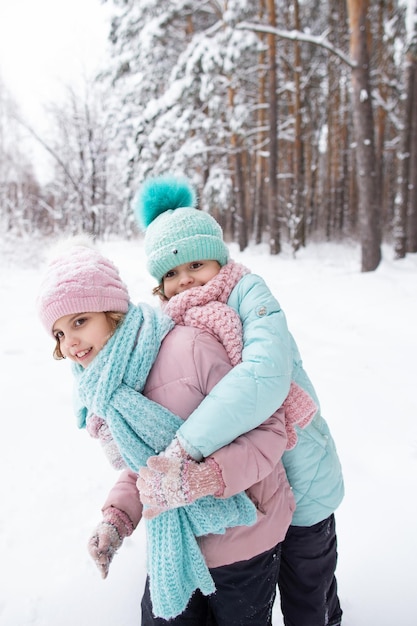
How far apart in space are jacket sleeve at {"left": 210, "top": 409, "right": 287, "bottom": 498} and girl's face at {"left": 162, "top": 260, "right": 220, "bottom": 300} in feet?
2.00

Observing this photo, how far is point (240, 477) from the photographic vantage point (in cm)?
105

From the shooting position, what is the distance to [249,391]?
1.07 m

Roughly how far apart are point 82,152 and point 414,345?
62.6 ft

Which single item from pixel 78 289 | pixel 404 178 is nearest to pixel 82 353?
pixel 78 289

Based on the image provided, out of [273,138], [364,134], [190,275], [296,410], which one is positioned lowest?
[296,410]

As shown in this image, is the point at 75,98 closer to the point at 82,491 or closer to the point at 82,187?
the point at 82,187

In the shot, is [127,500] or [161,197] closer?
[127,500]

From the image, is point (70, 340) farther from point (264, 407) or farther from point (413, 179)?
point (413, 179)

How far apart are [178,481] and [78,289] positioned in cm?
61

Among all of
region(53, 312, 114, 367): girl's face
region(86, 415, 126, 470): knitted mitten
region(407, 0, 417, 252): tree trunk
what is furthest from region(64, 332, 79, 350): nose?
region(407, 0, 417, 252): tree trunk

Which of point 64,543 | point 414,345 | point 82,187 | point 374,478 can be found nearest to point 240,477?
point 64,543

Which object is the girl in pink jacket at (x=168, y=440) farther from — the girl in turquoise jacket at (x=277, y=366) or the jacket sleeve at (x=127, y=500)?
the girl in turquoise jacket at (x=277, y=366)

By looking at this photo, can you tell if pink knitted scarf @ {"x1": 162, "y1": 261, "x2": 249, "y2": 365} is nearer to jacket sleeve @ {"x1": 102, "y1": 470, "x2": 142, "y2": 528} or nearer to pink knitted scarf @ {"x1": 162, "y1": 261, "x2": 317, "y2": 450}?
pink knitted scarf @ {"x1": 162, "y1": 261, "x2": 317, "y2": 450}

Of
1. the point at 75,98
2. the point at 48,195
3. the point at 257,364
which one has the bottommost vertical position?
the point at 48,195
